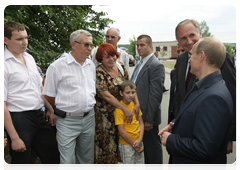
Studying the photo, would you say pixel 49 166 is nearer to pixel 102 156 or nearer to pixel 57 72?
pixel 102 156

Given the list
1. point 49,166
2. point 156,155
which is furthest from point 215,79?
point 49,166

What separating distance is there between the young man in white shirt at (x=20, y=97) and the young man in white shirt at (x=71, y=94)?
0.23 meters

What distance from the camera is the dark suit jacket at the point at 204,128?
136 centimetres

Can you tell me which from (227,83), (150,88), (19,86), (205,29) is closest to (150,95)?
(150,88)

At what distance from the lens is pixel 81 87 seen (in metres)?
2.48

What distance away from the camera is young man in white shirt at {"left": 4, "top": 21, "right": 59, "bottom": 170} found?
2.09 metres

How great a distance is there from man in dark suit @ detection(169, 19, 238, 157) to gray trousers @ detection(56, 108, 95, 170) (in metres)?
1.28

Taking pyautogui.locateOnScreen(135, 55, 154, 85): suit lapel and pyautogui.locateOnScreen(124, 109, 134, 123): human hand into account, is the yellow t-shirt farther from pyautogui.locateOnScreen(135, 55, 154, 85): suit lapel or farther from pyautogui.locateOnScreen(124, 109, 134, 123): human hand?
pyautogui.locateOnScreen(135, 55, 154, 85): suit lapel

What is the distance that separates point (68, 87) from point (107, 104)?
650 millimetres

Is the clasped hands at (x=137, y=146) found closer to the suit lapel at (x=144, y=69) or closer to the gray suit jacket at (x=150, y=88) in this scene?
the gray suit jacket at (x=150, y=88)

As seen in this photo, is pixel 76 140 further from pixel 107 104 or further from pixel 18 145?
pixel 18 145

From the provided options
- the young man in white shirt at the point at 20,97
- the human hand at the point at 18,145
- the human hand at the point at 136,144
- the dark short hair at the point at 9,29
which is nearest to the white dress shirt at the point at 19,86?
the young man in white shirt at the point at 20,97

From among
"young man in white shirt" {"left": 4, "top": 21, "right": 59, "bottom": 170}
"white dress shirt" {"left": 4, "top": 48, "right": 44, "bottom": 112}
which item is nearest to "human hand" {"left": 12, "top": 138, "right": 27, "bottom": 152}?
"young man in white shirt" {"left": 4, "top": 21, "right": 59, "bottom": 170}

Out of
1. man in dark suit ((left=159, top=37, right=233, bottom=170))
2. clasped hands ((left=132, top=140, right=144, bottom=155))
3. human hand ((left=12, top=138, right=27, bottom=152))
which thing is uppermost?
man in dark suit ((left=159, top=37, right=233, bottom=170))
